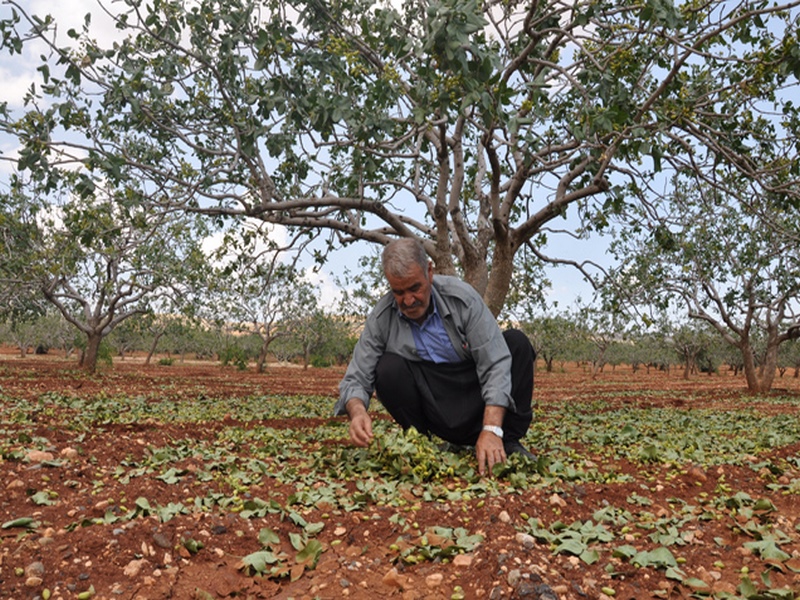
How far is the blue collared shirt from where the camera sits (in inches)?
179

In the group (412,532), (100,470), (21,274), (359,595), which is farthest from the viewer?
(21,274)

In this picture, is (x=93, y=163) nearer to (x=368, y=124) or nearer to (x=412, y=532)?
(x=368, y=124)

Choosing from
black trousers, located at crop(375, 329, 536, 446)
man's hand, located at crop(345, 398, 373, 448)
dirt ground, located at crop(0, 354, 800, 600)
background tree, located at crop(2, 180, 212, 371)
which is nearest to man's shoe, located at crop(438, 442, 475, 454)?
black trousers, located at crop(375, 329, 536, 446)

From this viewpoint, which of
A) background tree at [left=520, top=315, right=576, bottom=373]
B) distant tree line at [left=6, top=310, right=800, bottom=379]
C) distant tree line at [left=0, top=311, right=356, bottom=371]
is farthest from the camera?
background tree at [left=520, top=315, right=576, bottom=373]

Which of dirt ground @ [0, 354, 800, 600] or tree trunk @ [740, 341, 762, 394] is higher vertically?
tree trunk @ [740, 341, 762, 394]

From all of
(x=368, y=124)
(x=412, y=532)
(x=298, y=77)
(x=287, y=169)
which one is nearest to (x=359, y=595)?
(x=412, y=532)

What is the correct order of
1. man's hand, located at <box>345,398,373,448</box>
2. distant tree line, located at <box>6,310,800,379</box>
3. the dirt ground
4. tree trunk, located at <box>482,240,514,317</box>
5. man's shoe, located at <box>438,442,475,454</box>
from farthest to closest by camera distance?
distant tree line, located at <box>6,310,800,379</box> → tree trunk, located at <box>482,240,514,317</box> → man's shoe, located at <box>438,442,475,454</box> → man's hand, located at <box>345,398,373,448</box> → the dirt ground

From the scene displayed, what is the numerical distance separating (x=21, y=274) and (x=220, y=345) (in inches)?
1706

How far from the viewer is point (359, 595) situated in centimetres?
266

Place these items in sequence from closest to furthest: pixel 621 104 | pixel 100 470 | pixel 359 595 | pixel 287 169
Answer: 1. pixel 359 595
2. pixel 100 470
3. pixel 621 104
4. pixel 287 169

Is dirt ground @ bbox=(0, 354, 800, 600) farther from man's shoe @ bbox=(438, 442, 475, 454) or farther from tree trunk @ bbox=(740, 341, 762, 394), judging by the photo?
tree trunk @ bbox=(740, 341, 762, 394)

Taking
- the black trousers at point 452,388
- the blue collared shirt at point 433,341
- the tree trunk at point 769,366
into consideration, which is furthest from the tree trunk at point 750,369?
the blue collared shirt at point 433,341

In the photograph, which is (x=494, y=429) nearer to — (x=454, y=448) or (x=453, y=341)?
(x=453, y=341)

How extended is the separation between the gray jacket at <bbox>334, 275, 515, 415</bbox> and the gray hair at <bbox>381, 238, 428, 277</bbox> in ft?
1.36
